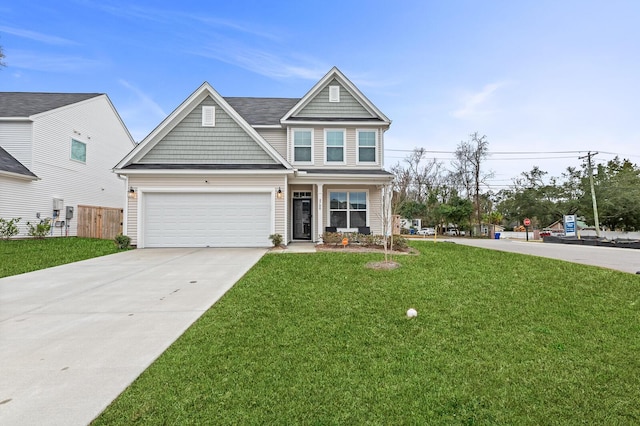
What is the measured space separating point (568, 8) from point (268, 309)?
1639 centimetres

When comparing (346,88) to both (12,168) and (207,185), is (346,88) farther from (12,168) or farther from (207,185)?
(12,168)

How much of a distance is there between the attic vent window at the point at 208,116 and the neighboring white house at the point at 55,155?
9.69 meters

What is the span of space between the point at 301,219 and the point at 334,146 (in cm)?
384

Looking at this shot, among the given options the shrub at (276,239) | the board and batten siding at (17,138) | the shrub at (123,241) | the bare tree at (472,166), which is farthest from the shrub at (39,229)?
the bare tree at (472,166)

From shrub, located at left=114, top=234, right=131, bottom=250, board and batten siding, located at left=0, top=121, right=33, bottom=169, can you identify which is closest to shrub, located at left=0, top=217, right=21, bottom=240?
board and batten siding, located at left=0, top=121, right=33, bottom=169

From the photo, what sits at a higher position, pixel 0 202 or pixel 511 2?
pixel 511 2

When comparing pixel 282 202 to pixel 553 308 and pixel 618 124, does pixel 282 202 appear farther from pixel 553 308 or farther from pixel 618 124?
pixel 618 124

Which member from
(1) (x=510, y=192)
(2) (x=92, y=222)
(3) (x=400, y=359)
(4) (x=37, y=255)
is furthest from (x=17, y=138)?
(1) (x=510, y=192)

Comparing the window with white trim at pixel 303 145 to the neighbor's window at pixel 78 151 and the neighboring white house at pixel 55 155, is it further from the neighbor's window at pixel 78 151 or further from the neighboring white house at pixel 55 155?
the neighbor's window at pixel 78 151

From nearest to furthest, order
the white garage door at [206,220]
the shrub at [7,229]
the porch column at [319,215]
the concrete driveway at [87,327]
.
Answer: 1. the concrete driveway at [87,327]
2. the white garage door at [206,220]
3. the porch column at [319,215]
4. the shrub at [7,229]

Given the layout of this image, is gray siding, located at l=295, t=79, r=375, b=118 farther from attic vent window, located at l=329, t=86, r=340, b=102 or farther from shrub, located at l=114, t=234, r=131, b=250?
shrub, located at l=114, t=234, r=131, b=250

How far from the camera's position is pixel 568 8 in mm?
12438

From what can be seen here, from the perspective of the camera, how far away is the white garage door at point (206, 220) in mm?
12273

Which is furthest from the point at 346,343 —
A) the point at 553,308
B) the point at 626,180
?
the point at 626,180
